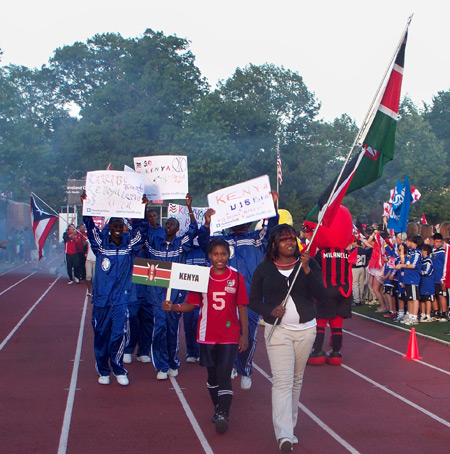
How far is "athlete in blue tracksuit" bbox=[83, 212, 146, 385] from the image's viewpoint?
8039 mm

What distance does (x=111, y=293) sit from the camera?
8.04 meters

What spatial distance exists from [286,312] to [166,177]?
12.5ft

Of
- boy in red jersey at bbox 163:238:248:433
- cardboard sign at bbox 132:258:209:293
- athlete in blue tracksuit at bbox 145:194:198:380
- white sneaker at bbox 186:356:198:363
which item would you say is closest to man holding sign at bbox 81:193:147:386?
athlete in blue tracksuit at bbox 145:194:198:380

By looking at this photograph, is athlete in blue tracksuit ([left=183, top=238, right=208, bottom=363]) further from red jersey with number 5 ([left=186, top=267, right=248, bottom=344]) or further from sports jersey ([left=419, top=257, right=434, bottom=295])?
sports jersey ([left=419, top=257, right=434, bottom=295])

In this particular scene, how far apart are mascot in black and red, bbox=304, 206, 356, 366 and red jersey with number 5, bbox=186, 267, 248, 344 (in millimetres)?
3164

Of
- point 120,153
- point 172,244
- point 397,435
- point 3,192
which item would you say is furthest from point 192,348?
point 120,153

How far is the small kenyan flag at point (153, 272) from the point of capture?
671cm

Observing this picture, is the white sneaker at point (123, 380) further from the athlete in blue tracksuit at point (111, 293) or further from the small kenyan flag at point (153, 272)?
the small kenyan flag at point (153, 272)

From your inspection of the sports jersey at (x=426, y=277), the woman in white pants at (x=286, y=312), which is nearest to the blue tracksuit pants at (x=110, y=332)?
the woman in white pants at (x=286, y=312)

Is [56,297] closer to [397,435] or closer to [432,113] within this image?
[397,435]

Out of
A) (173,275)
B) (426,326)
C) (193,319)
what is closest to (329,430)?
(173,275)

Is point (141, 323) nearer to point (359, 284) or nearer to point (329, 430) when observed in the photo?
point (329, 430)

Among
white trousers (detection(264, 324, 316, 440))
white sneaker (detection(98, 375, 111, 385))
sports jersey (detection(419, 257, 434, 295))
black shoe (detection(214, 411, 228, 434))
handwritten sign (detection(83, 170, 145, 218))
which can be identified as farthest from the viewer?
sports jersey (detection(419, 257, 434, 295))

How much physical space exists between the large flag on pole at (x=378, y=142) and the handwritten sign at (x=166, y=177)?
9.34 feet
